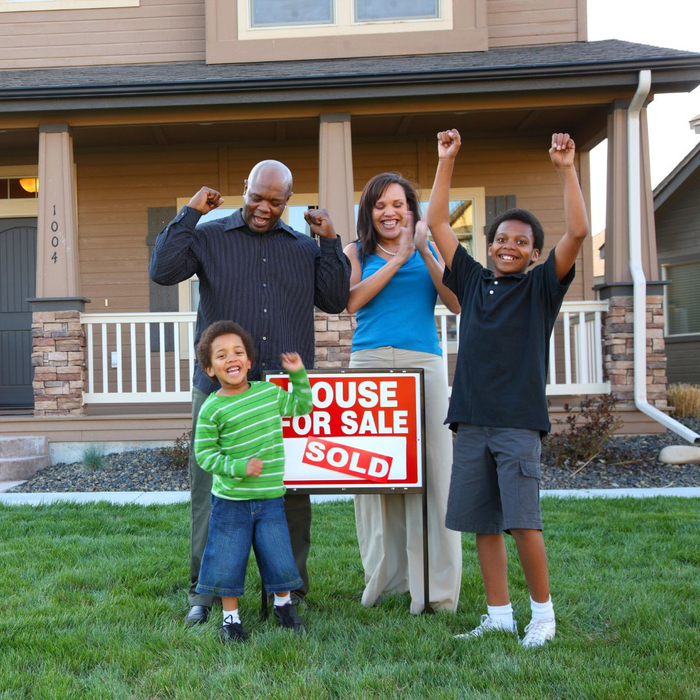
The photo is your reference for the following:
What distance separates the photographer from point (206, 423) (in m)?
2.89

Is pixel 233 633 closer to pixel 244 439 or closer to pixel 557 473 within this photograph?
pixel 244 439

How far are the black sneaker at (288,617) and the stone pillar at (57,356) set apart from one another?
5477 millimetres

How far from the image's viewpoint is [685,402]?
396 inches

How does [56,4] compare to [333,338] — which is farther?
[56,4]

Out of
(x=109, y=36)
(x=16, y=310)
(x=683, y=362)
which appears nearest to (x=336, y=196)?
(x=109, y=36)

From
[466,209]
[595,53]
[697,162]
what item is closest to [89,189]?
[466,209]

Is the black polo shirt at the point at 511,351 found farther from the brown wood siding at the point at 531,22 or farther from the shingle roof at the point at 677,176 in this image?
the shingle roof at the point at 677,176

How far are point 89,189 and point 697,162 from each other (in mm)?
10017

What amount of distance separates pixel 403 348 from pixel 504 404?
63 centimetres

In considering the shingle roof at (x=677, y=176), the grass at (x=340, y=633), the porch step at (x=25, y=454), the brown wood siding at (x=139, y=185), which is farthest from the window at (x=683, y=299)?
the porch step at (x=25, y=454)

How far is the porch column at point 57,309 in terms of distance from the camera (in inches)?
307

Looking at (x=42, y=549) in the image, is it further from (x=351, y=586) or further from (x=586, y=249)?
(x=586, y=249)

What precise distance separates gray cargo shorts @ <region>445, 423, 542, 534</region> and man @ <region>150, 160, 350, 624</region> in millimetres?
726

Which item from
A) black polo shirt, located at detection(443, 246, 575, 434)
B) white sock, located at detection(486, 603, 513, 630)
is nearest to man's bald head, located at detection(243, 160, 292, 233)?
black polo shirt, located at detection(443, 246, 575, 434)
